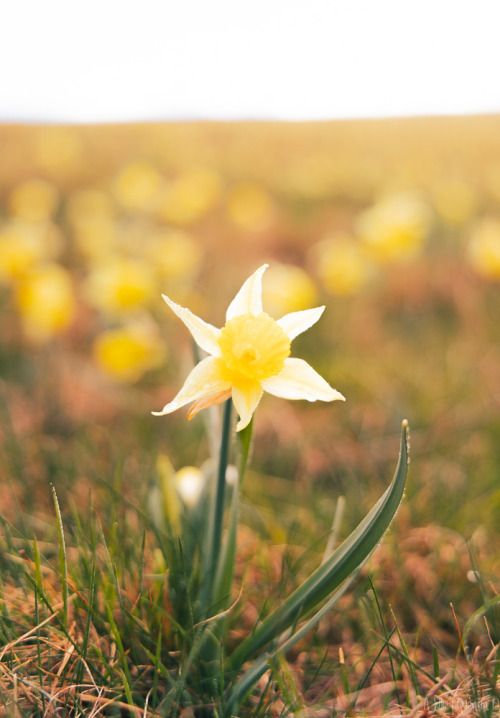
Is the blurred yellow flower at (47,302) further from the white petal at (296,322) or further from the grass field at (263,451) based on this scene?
the white petal at (296,322)

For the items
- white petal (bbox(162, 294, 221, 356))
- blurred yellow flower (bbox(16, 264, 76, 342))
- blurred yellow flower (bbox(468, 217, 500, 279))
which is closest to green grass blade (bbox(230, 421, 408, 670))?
white petal (bbox(162, 294, 221, 356))

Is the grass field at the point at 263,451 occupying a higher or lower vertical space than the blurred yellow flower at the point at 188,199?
lower

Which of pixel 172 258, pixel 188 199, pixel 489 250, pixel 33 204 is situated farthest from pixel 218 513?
pixel 33 204

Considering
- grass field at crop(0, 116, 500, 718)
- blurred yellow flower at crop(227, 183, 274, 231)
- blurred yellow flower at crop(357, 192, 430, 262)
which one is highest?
blurred yellow flower at crop(227, 183, 274, 231)

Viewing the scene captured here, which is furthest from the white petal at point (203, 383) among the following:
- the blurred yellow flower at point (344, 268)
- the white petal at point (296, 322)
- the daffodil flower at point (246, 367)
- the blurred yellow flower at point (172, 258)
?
the blurred yellow flower at point (344, 268)

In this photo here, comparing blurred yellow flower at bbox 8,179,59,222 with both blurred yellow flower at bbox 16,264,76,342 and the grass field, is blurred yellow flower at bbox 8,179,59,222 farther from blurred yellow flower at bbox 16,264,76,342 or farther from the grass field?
blurred yellow flower at bbox 16,264,76,342

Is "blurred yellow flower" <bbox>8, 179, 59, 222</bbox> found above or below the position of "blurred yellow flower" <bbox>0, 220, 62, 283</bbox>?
above

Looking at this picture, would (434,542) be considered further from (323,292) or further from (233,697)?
(323,292)
